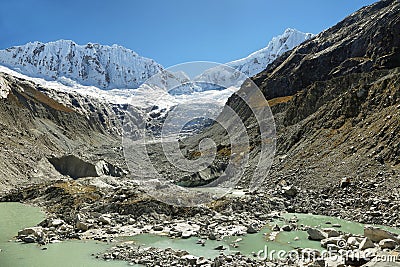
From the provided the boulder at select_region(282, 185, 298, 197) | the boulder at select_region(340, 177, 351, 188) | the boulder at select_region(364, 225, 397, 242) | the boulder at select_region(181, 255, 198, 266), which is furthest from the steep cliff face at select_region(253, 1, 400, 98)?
the boulder at select_region(181, 255, 198, 266)

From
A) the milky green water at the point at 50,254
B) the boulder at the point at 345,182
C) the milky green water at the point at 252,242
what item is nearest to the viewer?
the milky green water at the point at 50,254

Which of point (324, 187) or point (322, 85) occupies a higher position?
point (322, 85)

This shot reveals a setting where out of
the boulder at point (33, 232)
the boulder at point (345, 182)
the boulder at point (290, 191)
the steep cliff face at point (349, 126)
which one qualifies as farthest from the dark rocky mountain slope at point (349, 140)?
the boulder at point (33, 232)

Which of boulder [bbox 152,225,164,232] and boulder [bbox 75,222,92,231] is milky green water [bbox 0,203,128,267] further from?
boulder [bbox 152,225,164,232]

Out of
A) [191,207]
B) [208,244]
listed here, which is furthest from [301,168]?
[208,244]

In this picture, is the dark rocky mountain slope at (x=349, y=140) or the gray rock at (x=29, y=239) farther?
the dark rocky mountain slope at (x=349, y=140)

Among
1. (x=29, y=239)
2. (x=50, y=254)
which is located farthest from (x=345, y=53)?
(x=50, y=254)

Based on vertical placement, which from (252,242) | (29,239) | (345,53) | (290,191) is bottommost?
(29,239)

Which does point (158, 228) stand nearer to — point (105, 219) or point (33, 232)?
point (105, 219)

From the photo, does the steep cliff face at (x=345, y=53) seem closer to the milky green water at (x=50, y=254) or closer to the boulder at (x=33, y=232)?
the milky green water at (x=50, y=254)

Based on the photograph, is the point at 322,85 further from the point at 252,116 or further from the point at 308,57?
the point at 308,57

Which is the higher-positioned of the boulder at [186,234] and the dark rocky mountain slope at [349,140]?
the dark rocky mountain slope at [349,140]
